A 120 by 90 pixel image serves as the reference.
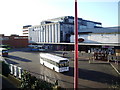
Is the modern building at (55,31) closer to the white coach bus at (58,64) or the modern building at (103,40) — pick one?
the modern building at (103,40)

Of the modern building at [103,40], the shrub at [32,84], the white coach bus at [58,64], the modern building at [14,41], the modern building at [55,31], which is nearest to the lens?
the shrub at [32,84]

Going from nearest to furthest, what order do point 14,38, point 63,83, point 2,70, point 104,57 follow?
point 63,83 < point 2,70 < point 104,57 < point 14,38

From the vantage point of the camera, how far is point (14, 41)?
65.5 meters

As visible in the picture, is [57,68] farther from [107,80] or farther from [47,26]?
[47,26]

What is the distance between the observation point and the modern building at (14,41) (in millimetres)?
63750

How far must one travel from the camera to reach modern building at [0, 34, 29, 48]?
2510 inches

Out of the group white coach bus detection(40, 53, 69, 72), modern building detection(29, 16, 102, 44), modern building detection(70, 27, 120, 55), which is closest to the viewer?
white coach bus detection(40, 53, 69, 72)


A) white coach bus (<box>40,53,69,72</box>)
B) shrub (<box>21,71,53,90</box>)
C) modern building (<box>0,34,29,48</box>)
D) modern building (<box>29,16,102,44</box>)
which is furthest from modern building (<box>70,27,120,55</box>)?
modern building (<box>0,34,29,48</box>)

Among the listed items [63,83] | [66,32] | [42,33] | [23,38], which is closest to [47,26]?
[42,33]

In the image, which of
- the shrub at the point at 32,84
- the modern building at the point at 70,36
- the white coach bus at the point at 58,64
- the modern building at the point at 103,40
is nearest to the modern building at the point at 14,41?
the modern building at the point at 70,36

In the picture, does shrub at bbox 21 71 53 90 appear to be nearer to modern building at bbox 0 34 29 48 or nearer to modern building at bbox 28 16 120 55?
modern building at bbox 28 16 120 55

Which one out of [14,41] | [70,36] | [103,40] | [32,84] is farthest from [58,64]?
[14,41]

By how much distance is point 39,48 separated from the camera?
48.9m

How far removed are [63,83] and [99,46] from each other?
24141 mm
